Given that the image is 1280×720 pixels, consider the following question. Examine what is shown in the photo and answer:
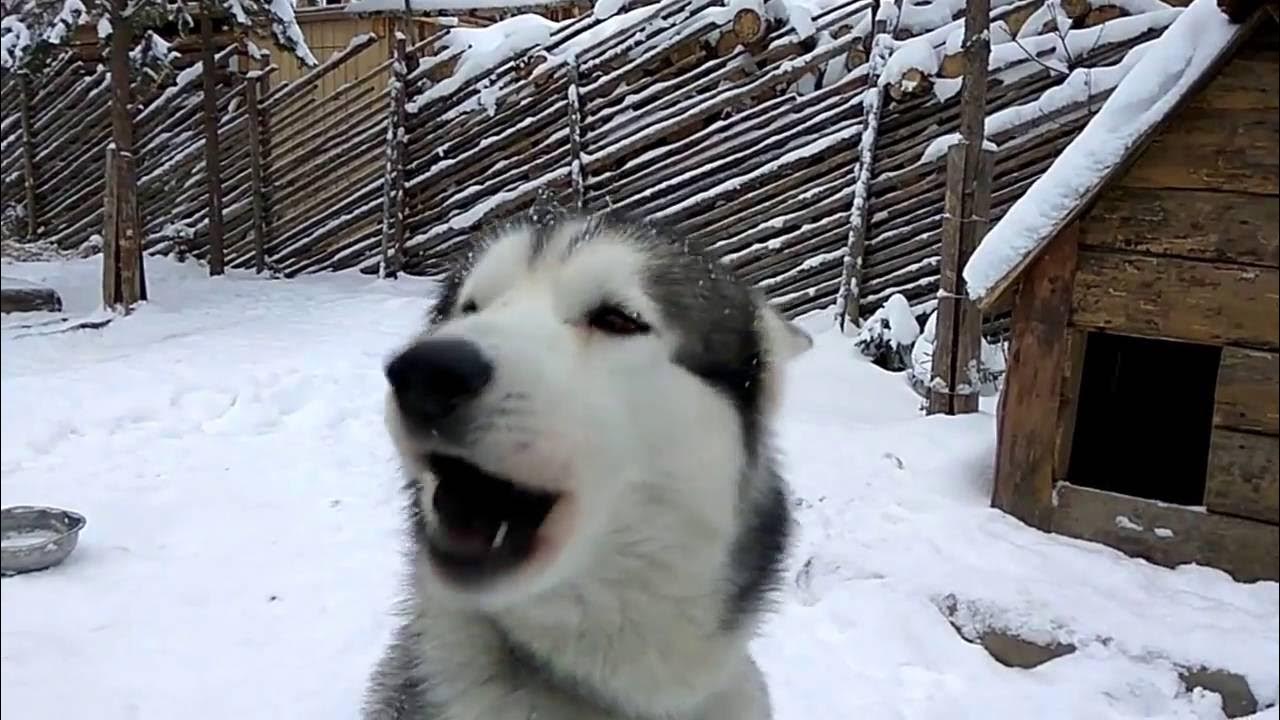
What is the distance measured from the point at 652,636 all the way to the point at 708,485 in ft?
0.38

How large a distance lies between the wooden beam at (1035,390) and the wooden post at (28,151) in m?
0.88

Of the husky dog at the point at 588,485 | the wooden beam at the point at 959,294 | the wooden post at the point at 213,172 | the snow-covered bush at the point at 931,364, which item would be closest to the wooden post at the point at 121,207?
the wooden post at the point at 213,172

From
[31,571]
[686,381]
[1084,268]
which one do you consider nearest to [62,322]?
[31,571]

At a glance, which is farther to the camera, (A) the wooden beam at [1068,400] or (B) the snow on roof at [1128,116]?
(A) the wooden beam at [1068,400]

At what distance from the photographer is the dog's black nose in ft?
1.85

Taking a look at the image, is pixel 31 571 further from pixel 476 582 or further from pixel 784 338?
pixel 784 338

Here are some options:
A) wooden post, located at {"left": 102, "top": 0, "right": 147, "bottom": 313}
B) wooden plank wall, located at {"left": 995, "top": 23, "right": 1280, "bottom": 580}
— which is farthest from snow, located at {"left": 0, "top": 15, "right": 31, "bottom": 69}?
wooden plank wall, located at {"left": 995, "top": 23, "right": 1280, "bottom": 580}

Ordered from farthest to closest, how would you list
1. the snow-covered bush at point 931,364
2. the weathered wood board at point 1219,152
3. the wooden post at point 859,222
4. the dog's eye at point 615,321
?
the snow-covered bush at point 931,364 → the wooden post at point 859,222 → the dog's eye at point 615,321 → the weathered wood board at point 1219,152

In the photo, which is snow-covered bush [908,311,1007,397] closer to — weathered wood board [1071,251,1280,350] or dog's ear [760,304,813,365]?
weathered wood board [1071,251,1280,350]

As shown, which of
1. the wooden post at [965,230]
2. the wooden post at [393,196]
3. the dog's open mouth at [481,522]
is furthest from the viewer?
the wooden post at [393,196]

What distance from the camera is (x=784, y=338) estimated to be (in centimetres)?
88

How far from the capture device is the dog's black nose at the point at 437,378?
56cm

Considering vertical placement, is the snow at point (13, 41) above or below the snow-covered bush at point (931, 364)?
above

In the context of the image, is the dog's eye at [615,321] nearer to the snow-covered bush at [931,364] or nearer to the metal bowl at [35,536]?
the metal bowl at [35,536]
